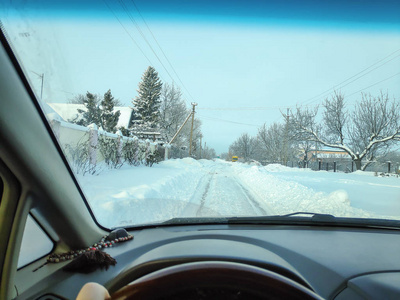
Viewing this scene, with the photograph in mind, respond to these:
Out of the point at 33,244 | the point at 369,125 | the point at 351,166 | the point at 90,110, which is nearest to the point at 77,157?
the point at 90,110

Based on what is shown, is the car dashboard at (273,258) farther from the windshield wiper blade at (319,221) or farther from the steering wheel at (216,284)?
the steering wheel at (216,284)

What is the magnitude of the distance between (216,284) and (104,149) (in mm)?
5948

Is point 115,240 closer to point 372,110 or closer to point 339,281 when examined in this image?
point 339,281

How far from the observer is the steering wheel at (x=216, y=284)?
2.60ft

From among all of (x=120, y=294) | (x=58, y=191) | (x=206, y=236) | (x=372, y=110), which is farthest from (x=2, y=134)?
(x=372, y=110)

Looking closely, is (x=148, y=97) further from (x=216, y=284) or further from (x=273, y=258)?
(x=216, y=284)

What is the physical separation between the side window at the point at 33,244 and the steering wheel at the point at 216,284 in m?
1.03

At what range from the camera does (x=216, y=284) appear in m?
0.86

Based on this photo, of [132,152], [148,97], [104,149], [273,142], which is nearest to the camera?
[148,97]

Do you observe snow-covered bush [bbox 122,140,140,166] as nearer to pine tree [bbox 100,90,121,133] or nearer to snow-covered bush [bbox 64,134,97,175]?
pine tree [bbox 100,90,121,133]

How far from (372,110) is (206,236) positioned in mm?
8004

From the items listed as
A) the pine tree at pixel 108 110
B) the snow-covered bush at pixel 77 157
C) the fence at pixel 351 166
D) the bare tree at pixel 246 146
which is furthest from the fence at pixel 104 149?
the bare tree at pixel 246 146

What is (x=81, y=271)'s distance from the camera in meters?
1.48

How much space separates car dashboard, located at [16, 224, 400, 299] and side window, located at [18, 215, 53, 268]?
0.06 m
